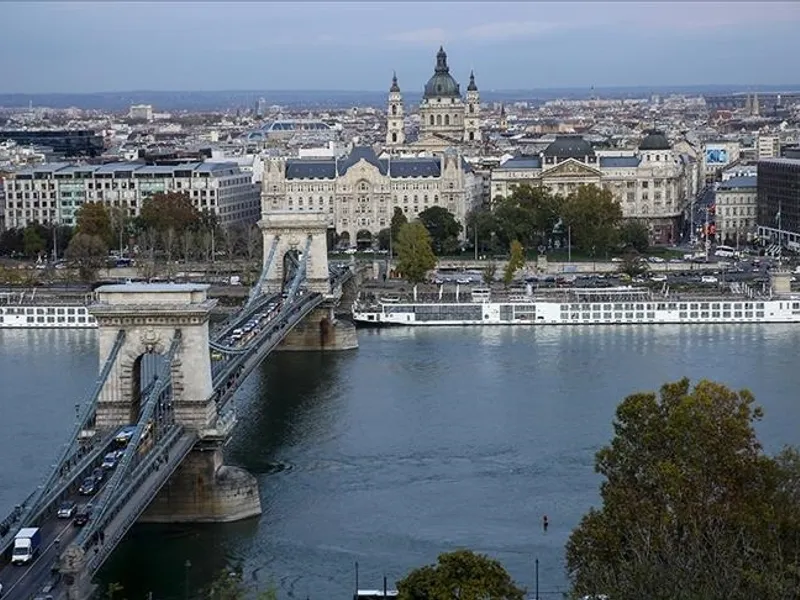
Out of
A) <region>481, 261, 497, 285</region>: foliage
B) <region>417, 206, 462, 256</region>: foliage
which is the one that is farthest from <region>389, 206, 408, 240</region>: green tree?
<region>481, 261, 497, 285</region>: foliage

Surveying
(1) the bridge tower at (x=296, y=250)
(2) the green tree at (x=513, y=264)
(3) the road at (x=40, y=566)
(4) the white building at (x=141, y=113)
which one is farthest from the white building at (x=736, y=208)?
(4) the white building at (x=141, y=113)

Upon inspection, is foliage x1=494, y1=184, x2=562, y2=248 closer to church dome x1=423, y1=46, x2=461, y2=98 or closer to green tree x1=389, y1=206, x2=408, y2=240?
green tree x1=389, y1=206, x2=408, y2=240

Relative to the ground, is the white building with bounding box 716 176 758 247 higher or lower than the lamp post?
higher

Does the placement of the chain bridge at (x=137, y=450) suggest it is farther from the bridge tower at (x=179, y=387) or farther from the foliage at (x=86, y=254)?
the foliage at (x=86, y=254)

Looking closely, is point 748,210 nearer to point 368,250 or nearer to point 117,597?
point 368,250

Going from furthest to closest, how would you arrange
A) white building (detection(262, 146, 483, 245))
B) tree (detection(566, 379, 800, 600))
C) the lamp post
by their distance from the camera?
white building (detection(262, 146, 483, 245)) < the lamp post < tree (detection(566, 379, 800, 600))
